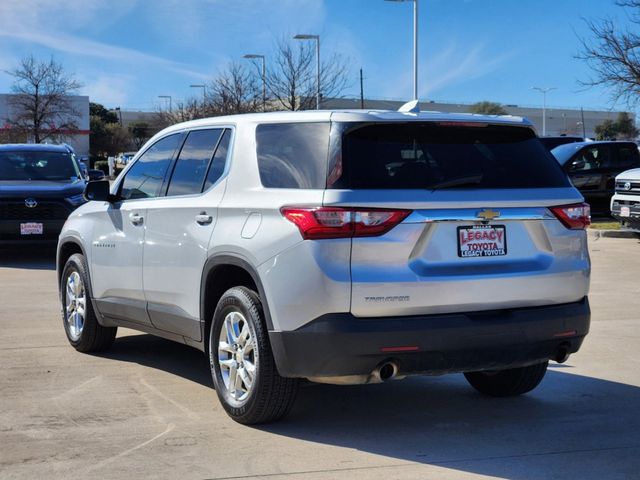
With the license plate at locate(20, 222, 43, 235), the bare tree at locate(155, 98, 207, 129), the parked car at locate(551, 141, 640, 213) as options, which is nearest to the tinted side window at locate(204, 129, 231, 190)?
the license plate at locate(20, 222, 43, 235)

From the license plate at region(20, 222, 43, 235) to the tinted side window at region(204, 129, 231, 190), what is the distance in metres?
8.90

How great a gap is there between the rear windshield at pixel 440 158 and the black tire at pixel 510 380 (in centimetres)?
133

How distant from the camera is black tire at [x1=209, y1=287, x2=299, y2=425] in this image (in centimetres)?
494

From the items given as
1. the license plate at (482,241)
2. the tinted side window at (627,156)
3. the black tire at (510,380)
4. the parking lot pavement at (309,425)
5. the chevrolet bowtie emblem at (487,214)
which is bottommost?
Result: the parking lot pavement at (309,425)

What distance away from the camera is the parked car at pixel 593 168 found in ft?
71.6

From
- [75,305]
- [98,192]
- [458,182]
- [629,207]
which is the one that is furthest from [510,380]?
[629,207]

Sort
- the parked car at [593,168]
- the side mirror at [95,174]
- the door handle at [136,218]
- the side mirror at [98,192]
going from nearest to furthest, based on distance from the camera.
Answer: the door handle at [136,218] → the side mirror at [98,192] → the side mirror at [95,174] → the parked car at [593,168]

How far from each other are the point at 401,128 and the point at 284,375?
1498 mm

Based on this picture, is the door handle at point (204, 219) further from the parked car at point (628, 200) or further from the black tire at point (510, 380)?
the parked car at point (628, 200)

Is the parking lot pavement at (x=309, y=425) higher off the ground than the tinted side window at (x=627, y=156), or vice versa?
the tinted side window at (x=627, y=156)

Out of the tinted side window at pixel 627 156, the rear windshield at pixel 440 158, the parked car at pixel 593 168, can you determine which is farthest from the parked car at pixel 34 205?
the tinted side window at pixel 627 156

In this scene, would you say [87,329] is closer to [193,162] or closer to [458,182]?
[193,162]

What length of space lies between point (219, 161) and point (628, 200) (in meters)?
11.7

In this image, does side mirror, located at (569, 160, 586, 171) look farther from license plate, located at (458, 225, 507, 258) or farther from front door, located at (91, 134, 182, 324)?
license plate, located at (458, 225, 507, 258)
